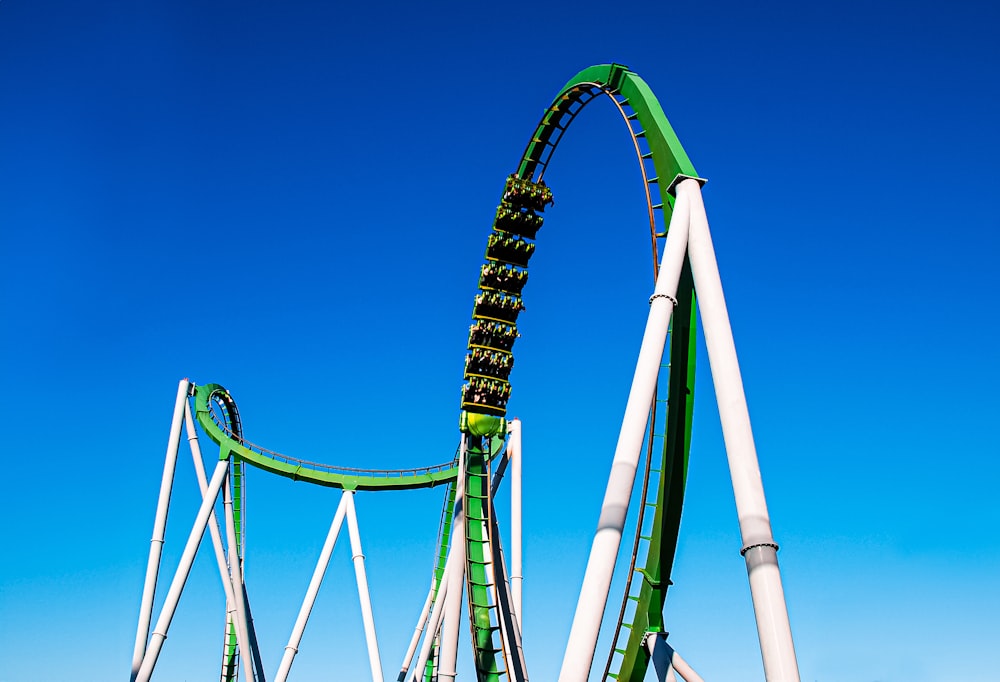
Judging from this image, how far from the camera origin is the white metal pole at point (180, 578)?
21.6 m

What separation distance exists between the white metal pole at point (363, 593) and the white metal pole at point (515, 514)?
4.93 metres

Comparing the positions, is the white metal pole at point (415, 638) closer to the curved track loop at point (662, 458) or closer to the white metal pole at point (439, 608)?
the white metal pole at point (439, 608)

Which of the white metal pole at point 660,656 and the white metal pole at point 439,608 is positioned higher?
the white metal pole at point 439,608

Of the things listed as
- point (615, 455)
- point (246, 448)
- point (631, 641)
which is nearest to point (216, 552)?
point (246, 448)

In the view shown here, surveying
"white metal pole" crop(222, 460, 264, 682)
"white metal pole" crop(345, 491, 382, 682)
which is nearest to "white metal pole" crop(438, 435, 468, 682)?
"white metal pole" crop(345, 491, 382, 682)

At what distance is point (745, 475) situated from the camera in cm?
864

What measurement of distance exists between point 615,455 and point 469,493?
11.5 m

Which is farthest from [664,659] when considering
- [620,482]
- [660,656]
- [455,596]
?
[455,596]

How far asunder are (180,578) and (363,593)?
475cm

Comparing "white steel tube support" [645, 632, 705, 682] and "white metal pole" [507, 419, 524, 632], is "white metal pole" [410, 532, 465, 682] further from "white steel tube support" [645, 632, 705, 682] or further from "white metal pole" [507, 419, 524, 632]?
"white steel tube support" [645, 632, 705, 682]

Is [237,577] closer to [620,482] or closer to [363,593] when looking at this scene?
[363,593]

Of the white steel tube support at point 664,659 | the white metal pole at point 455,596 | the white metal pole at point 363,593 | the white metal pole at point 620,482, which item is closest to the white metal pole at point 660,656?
the white steel tube support at point 664,659

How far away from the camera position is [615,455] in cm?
914

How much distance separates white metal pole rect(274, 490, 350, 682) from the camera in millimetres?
24031
